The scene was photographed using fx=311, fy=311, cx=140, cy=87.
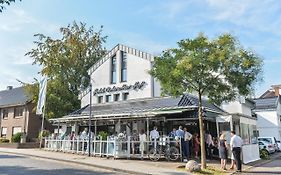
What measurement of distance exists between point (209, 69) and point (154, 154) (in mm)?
6558

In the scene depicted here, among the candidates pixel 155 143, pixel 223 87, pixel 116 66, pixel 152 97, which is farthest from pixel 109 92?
pixel 223 87

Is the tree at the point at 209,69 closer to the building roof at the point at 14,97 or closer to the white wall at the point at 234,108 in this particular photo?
the white wall at the point at 234,108

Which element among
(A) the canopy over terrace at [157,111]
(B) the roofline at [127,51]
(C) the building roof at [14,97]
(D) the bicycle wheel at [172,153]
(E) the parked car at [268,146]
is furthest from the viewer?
(C) the building roof at [14,97]

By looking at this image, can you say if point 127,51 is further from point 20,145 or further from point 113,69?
point 20,145

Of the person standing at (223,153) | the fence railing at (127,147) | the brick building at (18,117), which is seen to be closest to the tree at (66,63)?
the brick building at (18,117)

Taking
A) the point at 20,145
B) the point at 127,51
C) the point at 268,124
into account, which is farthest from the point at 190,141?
the point at 268,124

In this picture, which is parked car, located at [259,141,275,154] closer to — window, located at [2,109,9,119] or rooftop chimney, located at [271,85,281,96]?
rooftop chimney, located at [271,85,281,96]

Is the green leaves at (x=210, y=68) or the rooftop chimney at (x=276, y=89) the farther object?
the rooftop chimney at (x=276, y=89)

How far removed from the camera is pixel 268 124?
130ft

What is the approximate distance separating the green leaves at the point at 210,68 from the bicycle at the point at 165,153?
4118mm

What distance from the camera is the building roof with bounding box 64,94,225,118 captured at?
71.1 feet

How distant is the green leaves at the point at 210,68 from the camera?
47.8ft

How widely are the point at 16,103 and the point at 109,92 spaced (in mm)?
17982

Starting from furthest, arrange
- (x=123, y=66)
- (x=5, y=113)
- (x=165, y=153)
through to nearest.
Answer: (x=5, y=113) → (x=123, y=66) → (x=165, y=153)
